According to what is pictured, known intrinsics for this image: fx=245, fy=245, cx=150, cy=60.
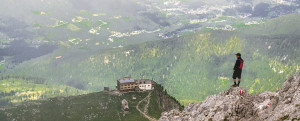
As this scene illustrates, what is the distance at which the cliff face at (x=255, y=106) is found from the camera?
47531mm

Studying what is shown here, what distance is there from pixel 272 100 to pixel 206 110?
2102 cm

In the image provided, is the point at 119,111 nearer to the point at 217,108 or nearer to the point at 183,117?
the point at 183,117

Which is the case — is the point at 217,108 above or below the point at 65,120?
above

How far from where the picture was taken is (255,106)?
60.4 metres

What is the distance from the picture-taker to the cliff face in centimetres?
4753

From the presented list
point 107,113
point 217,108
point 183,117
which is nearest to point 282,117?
point 217,108

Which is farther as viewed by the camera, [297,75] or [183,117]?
[183,117]

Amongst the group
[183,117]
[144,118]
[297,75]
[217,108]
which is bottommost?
[144,118]

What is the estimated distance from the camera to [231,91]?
72.5 meters

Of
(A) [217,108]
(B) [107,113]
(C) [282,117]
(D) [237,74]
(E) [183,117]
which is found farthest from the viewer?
(B) [107,113]

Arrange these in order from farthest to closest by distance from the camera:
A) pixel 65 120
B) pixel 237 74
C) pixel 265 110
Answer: pixel 65 120 → pixel 237 74 → pixel 265 110

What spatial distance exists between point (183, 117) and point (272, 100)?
105ft

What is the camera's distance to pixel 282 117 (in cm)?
4559

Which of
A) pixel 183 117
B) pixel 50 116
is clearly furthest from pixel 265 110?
pixel 50 116
